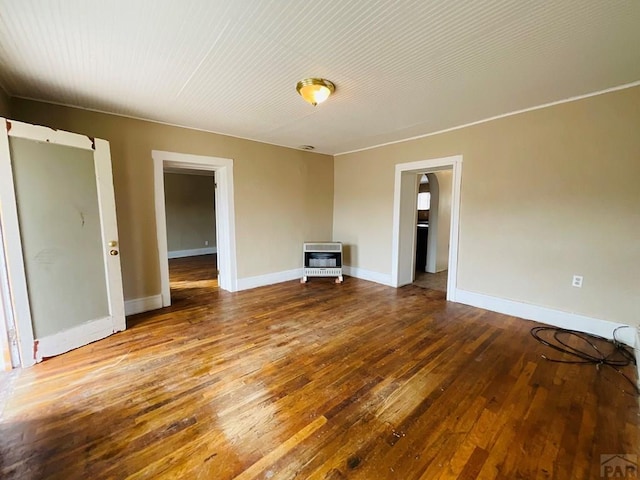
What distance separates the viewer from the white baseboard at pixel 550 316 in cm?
253

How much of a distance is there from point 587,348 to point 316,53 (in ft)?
11.2

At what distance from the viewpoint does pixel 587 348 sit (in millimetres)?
2432

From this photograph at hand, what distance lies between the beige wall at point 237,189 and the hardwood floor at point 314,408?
1114 millimetres

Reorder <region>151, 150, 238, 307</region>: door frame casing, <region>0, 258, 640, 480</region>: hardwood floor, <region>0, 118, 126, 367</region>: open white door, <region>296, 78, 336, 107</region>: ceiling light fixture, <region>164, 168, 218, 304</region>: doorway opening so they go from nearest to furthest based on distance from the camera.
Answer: <region>0, 258, 640, 480</region>: hardwood floor, <region>0, 118, 126, 367</region>: open white door, <region>296, 78, 336, 107</region>: ceiling light fixture, <region>151, 150, 238, 307</region>: door frame casing, <region>164, 168, 218, 304</region>: doorway opening

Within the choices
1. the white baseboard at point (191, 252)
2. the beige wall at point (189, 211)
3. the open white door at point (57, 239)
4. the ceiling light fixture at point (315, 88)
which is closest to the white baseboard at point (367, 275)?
the ceiling light fixture at point (315, 88)

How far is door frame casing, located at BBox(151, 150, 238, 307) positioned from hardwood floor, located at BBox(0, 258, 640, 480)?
100cm

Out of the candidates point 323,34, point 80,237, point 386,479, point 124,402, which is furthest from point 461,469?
point 80,237

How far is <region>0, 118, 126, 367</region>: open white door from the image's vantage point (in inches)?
81.6

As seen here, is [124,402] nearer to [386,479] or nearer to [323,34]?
[386,479]

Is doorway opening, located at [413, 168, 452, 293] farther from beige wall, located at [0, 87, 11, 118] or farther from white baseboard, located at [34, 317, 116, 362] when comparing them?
beige wall, located at [0, 87, 11, 118]

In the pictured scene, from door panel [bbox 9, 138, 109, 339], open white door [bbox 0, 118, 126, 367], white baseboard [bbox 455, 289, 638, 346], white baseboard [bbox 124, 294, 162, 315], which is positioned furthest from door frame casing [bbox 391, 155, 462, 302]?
door panel [bbox 9, 138, 109, 339]

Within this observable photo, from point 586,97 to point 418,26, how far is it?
2220 mm

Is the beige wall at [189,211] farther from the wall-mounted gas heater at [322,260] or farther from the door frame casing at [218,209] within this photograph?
the wall-mounted gas heater at [322,260]

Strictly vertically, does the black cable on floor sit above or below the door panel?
below
